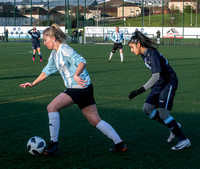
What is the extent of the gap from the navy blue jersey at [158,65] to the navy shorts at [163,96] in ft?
0.29

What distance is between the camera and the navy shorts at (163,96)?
20.1ft

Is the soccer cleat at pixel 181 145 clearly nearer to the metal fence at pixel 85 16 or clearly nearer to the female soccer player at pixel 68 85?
the female soccer player at pixel 68 85

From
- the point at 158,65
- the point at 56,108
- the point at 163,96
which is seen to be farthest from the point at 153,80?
the point at 56,108

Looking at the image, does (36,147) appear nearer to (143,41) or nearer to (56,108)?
(56,108)

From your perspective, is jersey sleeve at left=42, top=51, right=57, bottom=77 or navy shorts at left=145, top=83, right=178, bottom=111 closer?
jersey sleeve at left=42, top=51, right=57, bottom=77

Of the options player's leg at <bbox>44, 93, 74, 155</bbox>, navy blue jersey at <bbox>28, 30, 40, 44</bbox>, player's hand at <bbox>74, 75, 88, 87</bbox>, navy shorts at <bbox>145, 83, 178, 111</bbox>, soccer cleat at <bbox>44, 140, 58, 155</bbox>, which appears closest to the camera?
player's hand at <bbox>74, 75, 88, 87</bbox>

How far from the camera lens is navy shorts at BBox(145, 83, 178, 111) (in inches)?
241

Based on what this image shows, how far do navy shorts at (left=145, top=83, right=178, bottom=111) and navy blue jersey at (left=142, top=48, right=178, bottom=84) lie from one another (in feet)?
0.29

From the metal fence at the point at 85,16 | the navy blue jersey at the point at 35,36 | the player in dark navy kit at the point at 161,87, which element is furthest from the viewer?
the metal fence at the point at 85,16

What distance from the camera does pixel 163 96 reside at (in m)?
6.14

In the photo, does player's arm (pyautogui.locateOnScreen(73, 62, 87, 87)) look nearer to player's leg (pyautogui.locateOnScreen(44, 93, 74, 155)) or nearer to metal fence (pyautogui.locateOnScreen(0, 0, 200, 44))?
player's leg (pyautogui.locateOnScreen(44, 93, 74, 155))

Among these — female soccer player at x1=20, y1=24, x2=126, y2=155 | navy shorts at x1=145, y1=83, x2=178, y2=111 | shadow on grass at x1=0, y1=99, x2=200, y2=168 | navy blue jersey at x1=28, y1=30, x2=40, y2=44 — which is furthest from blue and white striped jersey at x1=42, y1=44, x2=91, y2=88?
navy blue jersey at x1=28, y1=30, x2=40, y2=44

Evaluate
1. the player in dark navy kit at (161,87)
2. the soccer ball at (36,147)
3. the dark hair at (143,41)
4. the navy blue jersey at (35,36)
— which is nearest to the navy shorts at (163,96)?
the player in dark navy kit at (161,87)

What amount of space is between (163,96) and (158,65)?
56 centimetres
